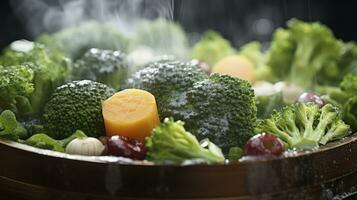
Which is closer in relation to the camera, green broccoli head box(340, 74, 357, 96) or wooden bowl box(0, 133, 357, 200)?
wooden bowl box(0, 133, 357, 200)

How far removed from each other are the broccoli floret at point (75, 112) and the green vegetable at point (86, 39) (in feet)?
1.80

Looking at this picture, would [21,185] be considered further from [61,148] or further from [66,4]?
[66,4]

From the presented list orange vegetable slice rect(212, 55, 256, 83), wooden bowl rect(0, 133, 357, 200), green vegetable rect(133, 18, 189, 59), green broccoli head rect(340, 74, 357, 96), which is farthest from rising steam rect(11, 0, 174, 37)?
wooden bowl rect(0, 133, 357, 200)

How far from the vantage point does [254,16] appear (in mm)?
3037

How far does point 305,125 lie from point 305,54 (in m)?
0.73

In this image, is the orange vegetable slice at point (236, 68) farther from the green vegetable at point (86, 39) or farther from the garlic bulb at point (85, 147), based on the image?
the garlic bulb at point (85, 147)

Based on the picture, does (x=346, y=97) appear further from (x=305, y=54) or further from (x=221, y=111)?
(x=221, y=111)

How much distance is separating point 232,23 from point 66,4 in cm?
110

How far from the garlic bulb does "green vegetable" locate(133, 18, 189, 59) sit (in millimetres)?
917

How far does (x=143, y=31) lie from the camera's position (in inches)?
89.3

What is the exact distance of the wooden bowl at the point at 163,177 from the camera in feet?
3.82

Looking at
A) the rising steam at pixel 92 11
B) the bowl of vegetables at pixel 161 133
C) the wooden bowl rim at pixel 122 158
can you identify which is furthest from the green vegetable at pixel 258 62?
the wooden bowl rim at pixel 122 158

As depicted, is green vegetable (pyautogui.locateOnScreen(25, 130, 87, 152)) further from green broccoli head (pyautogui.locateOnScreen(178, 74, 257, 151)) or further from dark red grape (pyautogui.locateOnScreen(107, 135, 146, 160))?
green broccoli head (pyautogui.locateOnScreen(178, 74, 257, 151))

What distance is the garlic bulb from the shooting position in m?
1.30
